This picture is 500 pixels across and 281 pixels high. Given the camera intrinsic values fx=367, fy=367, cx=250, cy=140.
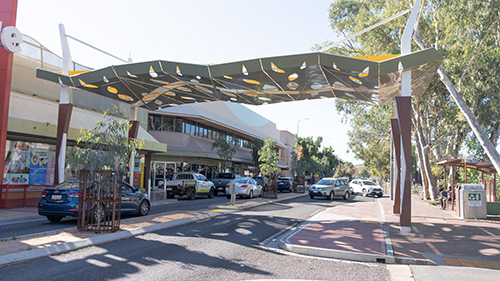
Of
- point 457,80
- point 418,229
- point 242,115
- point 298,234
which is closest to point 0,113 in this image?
point 298,234

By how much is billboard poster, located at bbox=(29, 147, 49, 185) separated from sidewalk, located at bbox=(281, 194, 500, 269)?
13.9 m

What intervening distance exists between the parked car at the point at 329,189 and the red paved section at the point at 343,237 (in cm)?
1273

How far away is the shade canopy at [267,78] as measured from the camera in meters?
11.8

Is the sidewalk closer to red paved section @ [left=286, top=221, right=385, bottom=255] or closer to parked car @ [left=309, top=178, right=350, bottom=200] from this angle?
red paved section @ [left=286, top=221, right=385, bottom=255]

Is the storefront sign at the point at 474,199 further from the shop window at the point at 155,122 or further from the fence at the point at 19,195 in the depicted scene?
the shop window at the point at 155,122

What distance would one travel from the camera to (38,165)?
61.1 feet

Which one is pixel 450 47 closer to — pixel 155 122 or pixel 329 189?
pixel 329 189

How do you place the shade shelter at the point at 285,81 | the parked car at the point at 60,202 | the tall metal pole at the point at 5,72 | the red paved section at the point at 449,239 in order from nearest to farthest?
the red paved section at the point at 449,239 < the parked car at the point at 60,202 < the shade shelter at the point at 285,81 < the tall metal pole at the point at 5,72

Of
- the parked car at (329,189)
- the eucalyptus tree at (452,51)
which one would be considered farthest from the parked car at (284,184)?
the eucalyptus tree at (452,51)

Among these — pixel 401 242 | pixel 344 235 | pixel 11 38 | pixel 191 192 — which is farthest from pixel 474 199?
pixel 11 38

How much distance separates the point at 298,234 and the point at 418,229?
4453 mm

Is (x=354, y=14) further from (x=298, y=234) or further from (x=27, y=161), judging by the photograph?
(x=27, y=161)

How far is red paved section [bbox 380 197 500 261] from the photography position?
877cm

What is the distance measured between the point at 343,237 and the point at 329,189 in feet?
53.1
